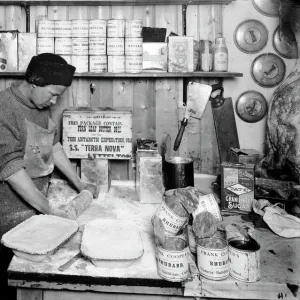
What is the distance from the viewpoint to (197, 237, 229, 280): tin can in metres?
1.03

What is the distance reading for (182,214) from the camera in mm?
1175

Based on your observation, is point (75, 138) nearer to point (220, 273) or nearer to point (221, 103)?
point (221, 103)

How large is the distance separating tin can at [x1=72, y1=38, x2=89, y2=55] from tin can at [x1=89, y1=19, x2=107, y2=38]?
0.22 ft

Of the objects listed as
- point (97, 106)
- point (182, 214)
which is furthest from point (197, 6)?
point (182, 214)

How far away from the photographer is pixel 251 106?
233 centimetres

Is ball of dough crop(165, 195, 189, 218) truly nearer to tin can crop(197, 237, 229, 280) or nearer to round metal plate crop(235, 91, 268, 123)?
tin can crop(197, 237, 229, 280)

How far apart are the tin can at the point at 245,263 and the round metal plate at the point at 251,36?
1663 millimetres

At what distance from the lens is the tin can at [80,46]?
2098 mm

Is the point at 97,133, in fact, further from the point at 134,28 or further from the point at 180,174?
the point at 134,28

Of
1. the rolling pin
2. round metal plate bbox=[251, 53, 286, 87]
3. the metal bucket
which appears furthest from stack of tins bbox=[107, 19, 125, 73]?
round metal plate bbox=[251, 53, 286, 87]

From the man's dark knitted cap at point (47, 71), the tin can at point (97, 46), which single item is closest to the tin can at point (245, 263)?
the man's dark knitted cap at point (47, 71)

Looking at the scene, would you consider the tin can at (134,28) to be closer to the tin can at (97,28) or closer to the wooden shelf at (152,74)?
the tin can at (97,28)

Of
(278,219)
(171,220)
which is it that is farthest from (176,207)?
(278,219)

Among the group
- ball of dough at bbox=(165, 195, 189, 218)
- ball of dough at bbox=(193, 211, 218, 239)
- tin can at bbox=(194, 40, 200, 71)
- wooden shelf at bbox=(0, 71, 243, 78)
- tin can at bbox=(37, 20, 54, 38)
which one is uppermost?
tin can at bbox=(37, 20, 54, 38)
